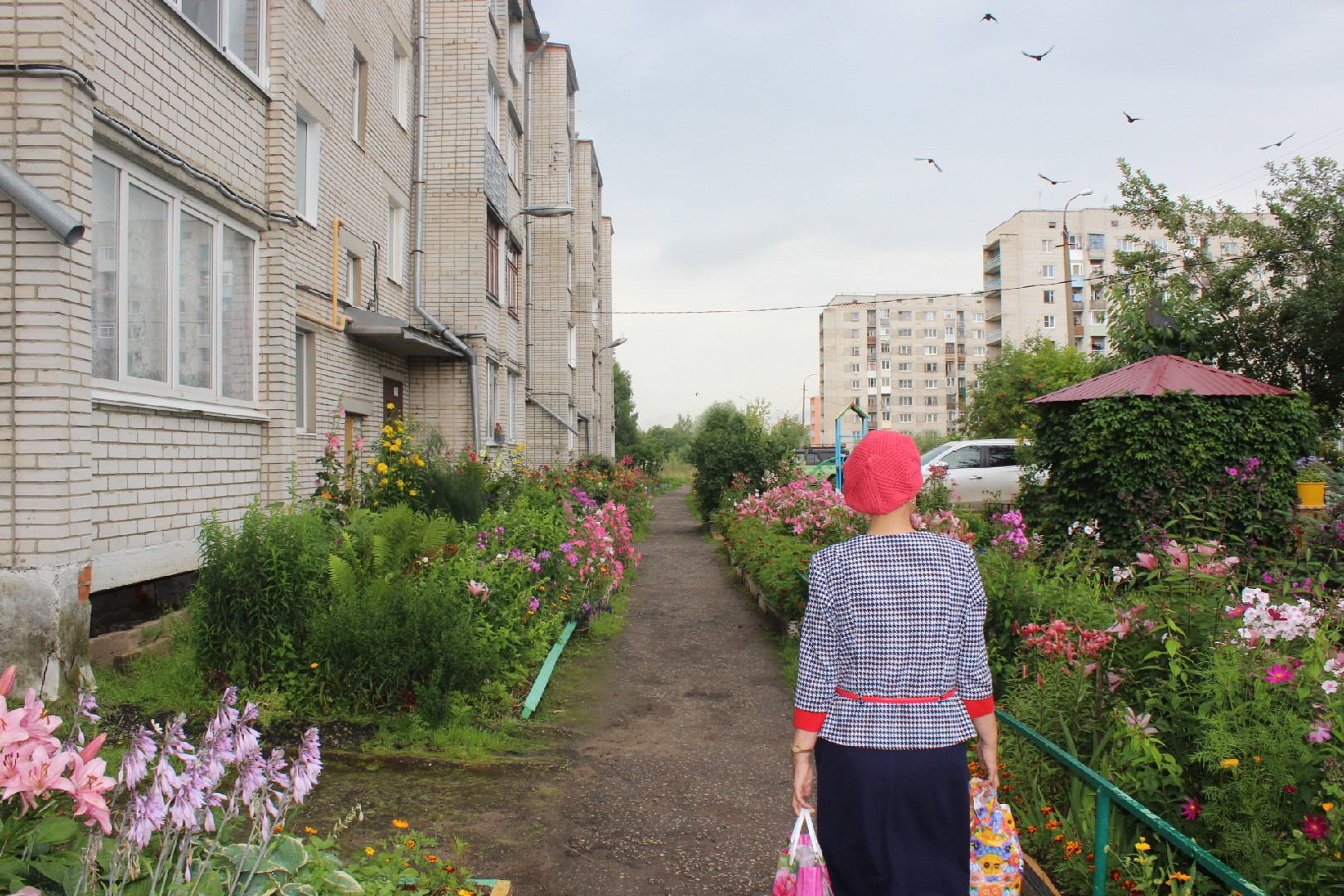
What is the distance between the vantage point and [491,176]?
16.6m

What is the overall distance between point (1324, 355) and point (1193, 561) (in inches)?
626

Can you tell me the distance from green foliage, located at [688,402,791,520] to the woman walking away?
1611cm

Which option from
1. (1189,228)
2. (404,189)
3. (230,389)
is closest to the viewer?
(230,389)

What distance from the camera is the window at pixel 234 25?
729cm

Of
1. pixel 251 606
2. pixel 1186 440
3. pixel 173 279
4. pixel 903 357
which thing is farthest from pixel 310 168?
pixel 903 357

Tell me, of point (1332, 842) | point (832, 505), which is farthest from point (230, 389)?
point (1332, 842)

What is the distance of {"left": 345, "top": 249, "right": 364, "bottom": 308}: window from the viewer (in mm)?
12695

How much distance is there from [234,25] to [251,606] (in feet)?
17.2

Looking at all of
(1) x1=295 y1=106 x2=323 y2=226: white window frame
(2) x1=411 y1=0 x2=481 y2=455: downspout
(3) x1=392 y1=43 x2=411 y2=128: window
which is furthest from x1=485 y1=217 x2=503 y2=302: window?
(1) x1=295 y1=106 x2=323 y2=226: white window frame

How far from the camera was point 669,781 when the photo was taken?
5230 mm

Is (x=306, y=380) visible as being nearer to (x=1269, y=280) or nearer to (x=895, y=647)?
(x=895, y=647)

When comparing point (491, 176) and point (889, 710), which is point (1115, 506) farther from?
point (491, 176)

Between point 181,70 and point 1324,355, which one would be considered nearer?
point 181,70

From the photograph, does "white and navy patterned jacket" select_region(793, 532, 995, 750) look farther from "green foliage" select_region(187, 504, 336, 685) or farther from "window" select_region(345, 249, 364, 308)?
"window" select_region(345, 249, 364, 308)
